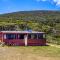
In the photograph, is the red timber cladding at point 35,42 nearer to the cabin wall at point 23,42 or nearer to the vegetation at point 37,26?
the cabin wall at point 23,42

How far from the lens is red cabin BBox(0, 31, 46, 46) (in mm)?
46312

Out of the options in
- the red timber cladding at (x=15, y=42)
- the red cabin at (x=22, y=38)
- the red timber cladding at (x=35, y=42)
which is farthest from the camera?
the red timber cladding at (x=35, y=42)

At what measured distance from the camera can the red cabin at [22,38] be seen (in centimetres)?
4631

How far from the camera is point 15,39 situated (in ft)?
153

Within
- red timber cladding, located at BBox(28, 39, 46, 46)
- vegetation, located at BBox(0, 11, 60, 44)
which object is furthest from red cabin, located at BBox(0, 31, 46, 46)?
vegetation, located at BBox(0, 11, 60, 44)

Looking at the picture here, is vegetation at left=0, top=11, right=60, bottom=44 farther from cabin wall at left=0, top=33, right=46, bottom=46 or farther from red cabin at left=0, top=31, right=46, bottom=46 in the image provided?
red cabin at left=0, top=31, right=46, bottom=46

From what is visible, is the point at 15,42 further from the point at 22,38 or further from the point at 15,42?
the point at 22,38

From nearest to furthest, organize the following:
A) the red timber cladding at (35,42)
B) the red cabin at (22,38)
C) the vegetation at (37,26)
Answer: the red cabin at (22,38) < the red timber cladding at (35,42) < the vegetation at (37,26)

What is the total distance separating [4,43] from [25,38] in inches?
154

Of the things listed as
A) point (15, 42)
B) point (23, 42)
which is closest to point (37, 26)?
point (23, 42)

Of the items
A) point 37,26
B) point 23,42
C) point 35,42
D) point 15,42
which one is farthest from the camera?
point 37,26

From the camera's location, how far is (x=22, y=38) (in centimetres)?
4709

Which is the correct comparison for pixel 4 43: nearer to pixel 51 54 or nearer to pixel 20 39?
pixel 20 39

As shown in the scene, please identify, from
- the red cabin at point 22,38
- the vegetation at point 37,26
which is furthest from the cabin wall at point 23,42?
the vegetation at point 37,26
